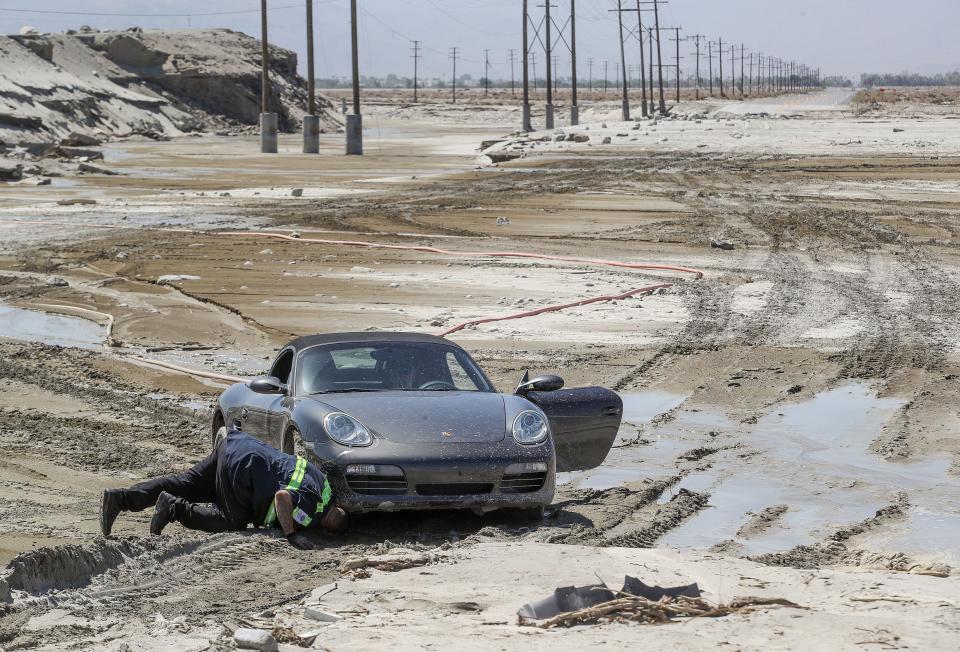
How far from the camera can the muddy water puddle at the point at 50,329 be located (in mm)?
18828

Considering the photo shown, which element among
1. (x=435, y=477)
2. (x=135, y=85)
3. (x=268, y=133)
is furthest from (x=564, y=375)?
(x=135, y=85)

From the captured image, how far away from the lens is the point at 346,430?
9.53 m

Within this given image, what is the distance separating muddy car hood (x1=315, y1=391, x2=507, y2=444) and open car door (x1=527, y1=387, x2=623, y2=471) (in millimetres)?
533

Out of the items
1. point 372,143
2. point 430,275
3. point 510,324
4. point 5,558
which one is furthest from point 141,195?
point 372,143

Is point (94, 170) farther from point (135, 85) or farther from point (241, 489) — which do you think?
point (241, 489)

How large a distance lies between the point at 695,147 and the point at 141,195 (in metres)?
27.9

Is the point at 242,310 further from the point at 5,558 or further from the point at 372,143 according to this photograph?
the point at 372,143

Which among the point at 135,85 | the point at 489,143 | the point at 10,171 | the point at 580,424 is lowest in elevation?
the point at 580,424

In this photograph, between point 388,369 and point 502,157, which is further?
point 502,157

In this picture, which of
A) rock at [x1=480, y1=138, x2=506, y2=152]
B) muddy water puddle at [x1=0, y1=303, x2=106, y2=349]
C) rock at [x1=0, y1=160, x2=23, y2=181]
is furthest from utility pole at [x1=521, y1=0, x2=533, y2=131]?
muddy water puddle at [x1=0, y1=303, x2=106, y2=349]

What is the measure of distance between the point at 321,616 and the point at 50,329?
14246mm

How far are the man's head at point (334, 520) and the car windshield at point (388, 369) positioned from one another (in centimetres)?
159

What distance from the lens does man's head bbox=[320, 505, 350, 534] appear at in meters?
9.02

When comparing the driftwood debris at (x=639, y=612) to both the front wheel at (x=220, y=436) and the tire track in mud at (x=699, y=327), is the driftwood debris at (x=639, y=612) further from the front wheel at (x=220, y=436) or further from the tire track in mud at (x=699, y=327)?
the tire track in mud at (x=699, y=327)
